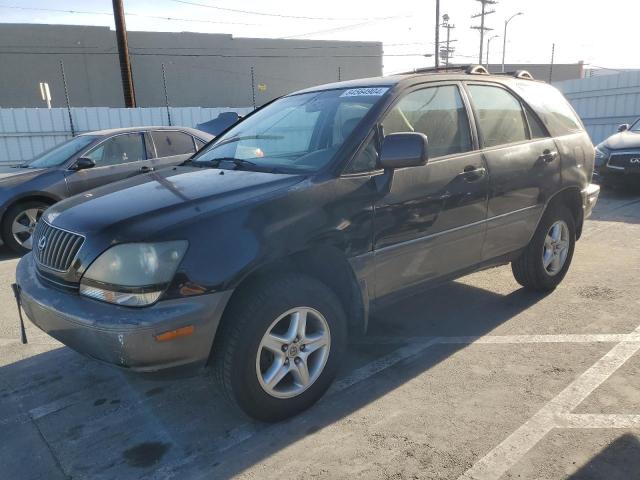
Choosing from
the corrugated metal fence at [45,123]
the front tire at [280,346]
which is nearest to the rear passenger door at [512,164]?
the front tire at [280,346]

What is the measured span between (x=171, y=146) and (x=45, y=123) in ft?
24.5

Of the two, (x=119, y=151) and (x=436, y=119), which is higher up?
(x=436, y=119)

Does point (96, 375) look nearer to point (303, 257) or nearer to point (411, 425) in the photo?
point (303, 257)

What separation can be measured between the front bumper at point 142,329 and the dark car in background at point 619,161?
30.0 ft

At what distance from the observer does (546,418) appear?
2.84m

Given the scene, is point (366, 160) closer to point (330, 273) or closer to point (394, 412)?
point (330, 273)

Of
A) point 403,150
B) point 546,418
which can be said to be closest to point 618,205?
point 546,418

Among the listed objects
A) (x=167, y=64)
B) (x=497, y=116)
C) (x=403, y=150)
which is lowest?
(x=403, y=150)

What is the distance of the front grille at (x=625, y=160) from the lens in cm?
930

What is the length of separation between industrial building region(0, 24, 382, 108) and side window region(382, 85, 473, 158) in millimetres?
30094

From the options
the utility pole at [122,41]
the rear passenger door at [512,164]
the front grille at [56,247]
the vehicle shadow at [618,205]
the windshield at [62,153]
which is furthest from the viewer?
the utility pole at [122,41]

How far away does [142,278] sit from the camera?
96.0 inches

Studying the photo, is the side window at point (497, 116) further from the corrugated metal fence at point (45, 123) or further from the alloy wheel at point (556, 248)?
the corrugated metal fence at point (45, 123)

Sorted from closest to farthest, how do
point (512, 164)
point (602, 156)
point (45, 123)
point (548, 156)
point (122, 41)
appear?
1. point (512, 164)
2. point (548, 156)
3. point (602, 156)
4. point (45, 123)
5. point (122, 41)
